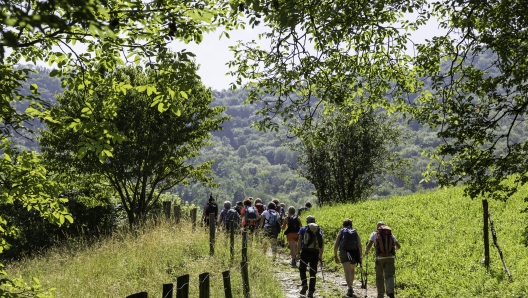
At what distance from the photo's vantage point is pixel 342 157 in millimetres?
32281

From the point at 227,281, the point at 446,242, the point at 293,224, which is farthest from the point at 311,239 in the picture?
the point at 446,242

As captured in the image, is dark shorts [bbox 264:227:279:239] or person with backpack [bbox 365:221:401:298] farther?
dark shorts [bbox 264:227:279:239]

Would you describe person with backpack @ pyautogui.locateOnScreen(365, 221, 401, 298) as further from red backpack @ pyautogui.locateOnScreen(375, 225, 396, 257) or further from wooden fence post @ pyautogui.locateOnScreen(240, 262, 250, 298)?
wooden fence post @ pyautogui.locateOnScreen(240, 262, 250, 298)

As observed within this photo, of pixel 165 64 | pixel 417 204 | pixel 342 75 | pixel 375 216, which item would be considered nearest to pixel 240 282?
pixel 342 75

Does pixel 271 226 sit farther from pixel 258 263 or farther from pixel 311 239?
pixel 311 239

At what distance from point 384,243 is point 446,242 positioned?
488 cm

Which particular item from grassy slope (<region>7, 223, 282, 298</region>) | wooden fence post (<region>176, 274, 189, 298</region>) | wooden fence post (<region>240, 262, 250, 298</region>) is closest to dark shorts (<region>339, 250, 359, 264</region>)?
grassy slope (<region>7, 223, 282, 298</region>)

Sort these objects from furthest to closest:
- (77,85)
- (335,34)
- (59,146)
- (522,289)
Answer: (59,146)
(522,289)
(335,34)
(77,85)

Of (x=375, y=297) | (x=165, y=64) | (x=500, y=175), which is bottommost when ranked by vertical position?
(x=375, y=297)

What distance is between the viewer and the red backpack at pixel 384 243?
1038cm

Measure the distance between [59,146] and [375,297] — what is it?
52.6ft

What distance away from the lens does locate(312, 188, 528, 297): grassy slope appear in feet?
35.0

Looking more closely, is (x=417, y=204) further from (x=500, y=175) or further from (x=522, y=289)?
(x=500, y=175)

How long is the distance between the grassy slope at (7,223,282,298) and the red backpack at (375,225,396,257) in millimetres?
2517
